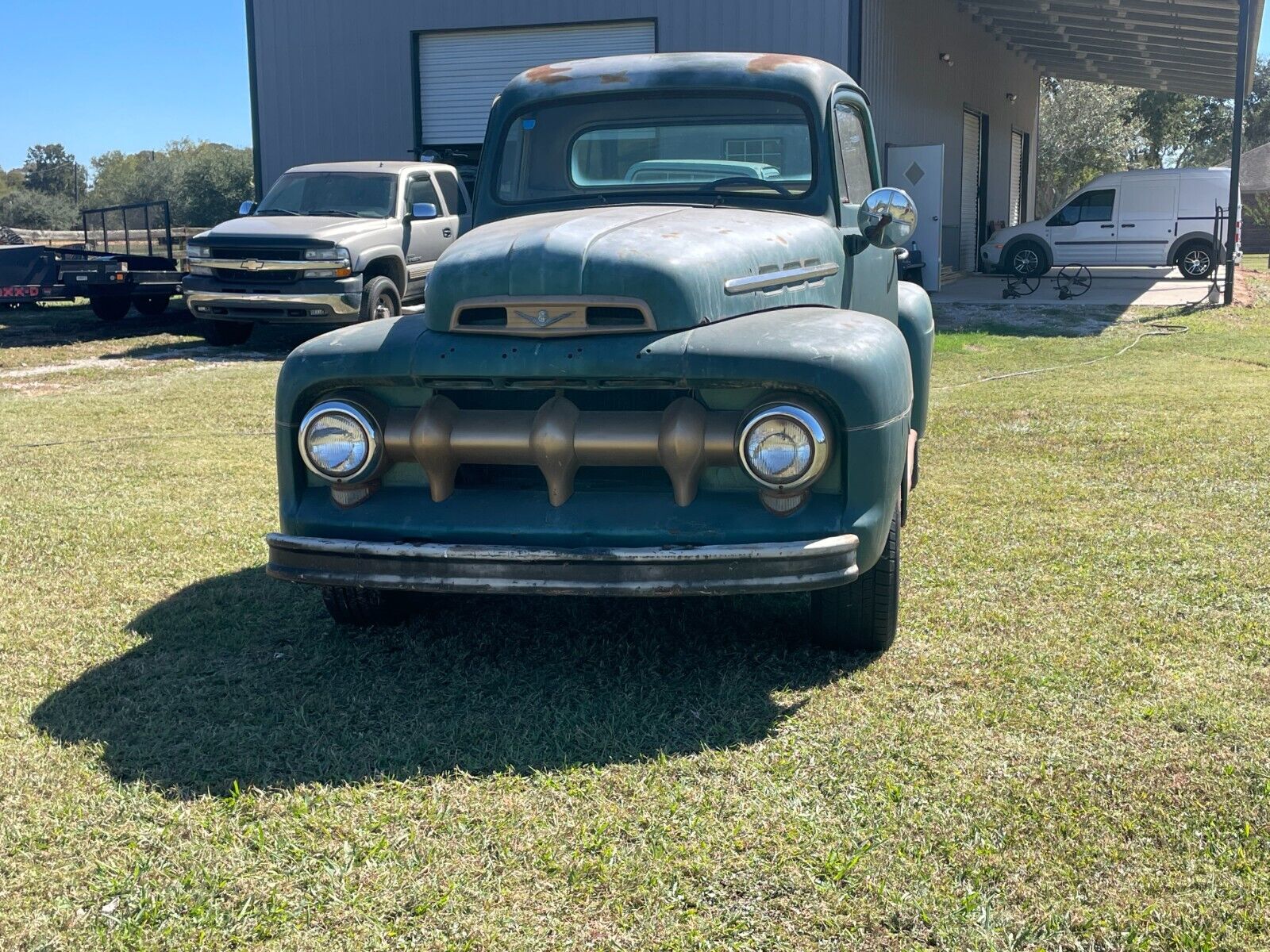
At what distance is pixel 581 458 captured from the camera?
3637mm

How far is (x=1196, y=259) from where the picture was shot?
22.6m

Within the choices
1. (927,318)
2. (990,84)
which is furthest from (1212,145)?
(927,318)

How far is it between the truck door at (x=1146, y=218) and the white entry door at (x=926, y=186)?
6146mm

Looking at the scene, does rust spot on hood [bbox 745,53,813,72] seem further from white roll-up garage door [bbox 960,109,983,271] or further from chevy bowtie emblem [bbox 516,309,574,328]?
white roll-up garage door [bbox 960,109,983,271]

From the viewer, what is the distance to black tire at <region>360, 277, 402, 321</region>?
1275cm

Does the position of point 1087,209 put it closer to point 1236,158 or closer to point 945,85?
point 945,85

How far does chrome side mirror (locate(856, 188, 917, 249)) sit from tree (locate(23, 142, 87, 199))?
241 feet

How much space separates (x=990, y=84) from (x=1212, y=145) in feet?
130

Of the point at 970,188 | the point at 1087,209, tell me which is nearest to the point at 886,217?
the point at 1087,209

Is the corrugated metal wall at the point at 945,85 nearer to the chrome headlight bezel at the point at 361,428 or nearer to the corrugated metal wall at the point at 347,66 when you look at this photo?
the corrugated metal wall at the point at 347,66

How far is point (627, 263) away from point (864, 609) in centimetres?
131

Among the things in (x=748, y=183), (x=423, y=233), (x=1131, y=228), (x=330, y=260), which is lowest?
(x=330, y=260)

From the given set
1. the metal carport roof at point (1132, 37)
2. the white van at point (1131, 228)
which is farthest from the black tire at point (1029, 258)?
the metal carport roof at point (1132, 37)

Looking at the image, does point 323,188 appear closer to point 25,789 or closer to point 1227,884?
point 25,789
